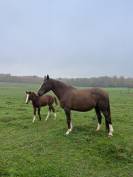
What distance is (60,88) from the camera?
13898 mm

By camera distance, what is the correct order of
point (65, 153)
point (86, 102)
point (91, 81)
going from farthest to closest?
1. point (91, 81)
2. point (86, 102)
3. point (65, 153)

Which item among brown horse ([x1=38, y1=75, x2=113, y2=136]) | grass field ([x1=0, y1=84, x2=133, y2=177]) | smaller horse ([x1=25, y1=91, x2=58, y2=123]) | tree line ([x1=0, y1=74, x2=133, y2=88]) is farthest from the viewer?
tree line ([x1=0, y1=74, x2=133, y2=88])

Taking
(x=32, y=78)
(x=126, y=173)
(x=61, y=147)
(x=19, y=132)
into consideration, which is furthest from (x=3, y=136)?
(x=32, y=78)

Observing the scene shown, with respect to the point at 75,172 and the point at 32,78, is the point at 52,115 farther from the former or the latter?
the point at 32,78

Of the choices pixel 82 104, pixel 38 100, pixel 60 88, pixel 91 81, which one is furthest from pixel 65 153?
pixel 91 81

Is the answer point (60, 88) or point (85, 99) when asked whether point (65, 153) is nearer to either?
point (85, 99)

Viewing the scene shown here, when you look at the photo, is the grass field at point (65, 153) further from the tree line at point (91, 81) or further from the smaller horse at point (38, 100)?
the tree line at point (91, 81)

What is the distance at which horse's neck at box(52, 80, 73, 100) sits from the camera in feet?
45.2

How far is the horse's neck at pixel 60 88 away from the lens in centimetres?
1379

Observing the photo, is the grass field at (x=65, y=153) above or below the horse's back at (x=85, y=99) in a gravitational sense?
below

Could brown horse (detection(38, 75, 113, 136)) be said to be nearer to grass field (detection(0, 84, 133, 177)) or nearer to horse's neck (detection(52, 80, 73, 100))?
horse's neck (detection(52, 80, 73, 100))

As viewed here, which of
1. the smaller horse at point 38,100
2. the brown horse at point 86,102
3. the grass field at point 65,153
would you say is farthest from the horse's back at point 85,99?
the smaller horse at point 38,100

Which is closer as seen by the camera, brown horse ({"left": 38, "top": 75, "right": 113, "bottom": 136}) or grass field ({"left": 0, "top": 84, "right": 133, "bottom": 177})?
grass field ({"left": 0, "top": 84, "right": 133, "bottom": 177})

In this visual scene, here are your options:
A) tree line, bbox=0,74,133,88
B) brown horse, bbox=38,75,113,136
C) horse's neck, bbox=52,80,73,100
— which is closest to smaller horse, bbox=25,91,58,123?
horse's neck, bbox=52,80,73,100
